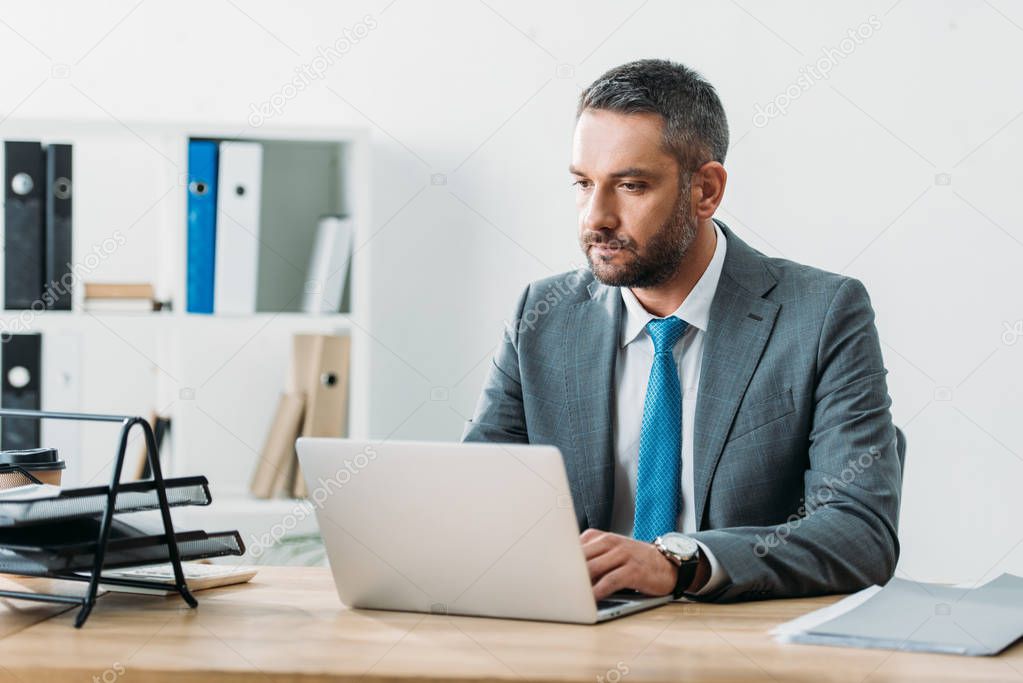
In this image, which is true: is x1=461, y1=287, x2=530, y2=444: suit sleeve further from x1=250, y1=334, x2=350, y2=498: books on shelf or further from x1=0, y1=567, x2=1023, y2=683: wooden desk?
x1=250, y1=334, x2=350, y2=498: books on shelf

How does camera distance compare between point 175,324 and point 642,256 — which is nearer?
point 642,256

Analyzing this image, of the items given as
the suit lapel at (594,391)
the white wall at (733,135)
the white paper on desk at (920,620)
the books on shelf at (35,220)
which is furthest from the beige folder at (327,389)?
the white paper on desk at (920,620)

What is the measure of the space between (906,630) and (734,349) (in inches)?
27.1

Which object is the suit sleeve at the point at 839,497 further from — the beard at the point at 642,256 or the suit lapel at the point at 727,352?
the beard at the point at 642,256

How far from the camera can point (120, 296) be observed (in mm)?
2639

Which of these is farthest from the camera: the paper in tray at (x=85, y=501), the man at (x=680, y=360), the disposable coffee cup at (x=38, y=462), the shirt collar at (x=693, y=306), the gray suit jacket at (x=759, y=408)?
the shirt collar at (x=693, y=306)

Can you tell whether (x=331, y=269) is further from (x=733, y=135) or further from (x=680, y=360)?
(x=680, y=360)

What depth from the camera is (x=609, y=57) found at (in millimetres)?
2855

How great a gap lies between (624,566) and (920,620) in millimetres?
313

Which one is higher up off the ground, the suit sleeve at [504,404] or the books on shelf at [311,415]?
the suit sleeve at [504,404]

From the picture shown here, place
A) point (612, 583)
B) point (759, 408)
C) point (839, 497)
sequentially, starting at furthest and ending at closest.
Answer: point (759, 408), point (839, 497), point (612, 583)

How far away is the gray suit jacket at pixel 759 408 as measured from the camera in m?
1.49

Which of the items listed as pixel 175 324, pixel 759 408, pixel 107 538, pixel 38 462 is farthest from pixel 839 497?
pixel 175 324

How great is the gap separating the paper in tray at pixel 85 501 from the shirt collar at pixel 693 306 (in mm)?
807
